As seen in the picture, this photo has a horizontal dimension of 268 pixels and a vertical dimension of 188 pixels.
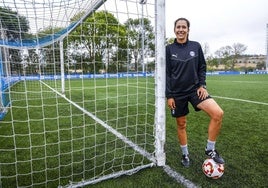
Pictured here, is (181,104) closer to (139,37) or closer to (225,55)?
(139,37)

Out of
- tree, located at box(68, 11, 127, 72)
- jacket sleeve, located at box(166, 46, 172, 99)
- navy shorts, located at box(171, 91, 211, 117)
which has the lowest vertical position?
navy shorts, located at box(171, 91, 211, 117)

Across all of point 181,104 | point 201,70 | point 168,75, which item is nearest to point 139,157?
point 181,104

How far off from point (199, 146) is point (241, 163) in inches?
31.8

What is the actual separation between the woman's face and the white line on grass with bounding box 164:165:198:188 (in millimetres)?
1587

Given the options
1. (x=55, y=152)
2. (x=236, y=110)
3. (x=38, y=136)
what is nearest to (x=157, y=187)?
(x=55, y=152)

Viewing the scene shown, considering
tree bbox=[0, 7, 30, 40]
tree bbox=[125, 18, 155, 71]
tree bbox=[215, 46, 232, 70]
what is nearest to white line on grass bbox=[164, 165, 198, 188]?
tree bbox=[125, 18, 155, 71]

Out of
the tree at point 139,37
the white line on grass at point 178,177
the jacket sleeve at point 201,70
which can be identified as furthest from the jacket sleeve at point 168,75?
the white line on grass at point 178,177

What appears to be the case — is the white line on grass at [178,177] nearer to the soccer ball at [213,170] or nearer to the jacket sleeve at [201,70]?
the soccer ball at [213,170]

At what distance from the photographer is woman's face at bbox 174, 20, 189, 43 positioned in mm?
3137

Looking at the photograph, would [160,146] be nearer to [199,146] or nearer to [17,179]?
[199,146]

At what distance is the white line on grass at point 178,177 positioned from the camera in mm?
Answer: 2668

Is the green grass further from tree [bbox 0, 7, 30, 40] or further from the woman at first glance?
tree [bbox 0, 7, 30, 40]

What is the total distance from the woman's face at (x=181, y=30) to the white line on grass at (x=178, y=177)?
1.59 m

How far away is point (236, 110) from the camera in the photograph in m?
6.91
